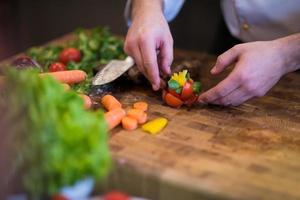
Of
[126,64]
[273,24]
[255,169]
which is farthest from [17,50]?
[255,169]

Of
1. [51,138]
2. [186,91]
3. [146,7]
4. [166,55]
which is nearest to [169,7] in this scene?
[146,7]

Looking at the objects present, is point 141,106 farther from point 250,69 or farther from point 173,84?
point 250,69

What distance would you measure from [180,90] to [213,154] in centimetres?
27

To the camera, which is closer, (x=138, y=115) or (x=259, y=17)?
(x=138, y=115)

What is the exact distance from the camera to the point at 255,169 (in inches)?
37.4

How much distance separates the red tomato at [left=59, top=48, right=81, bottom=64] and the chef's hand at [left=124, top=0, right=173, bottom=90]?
1.20 feet

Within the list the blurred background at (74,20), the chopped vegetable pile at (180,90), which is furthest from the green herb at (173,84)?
the blurred background at (74,20)

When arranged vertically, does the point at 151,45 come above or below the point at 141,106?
above

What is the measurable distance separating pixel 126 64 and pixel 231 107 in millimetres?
358

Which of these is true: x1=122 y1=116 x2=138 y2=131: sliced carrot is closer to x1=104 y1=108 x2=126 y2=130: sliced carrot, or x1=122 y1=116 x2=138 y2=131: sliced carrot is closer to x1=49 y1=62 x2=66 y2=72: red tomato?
x1=104 y1=108 x2=126 y2=130: sliced carrot

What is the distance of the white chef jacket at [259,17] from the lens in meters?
1.42

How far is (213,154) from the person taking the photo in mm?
1002

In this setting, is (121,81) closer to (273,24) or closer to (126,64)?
(126,64)

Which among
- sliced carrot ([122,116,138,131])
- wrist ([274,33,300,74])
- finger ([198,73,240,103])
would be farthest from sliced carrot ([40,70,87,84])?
wrist ([274,33,300,74])
